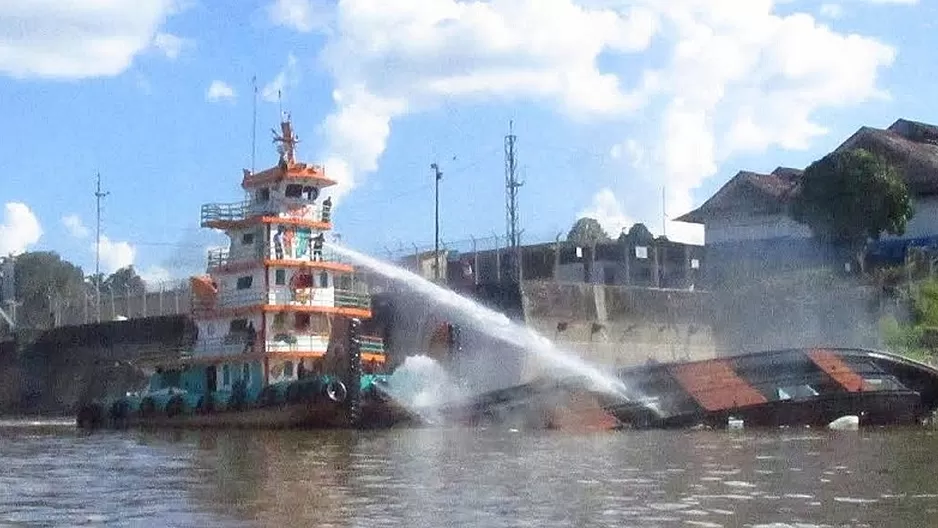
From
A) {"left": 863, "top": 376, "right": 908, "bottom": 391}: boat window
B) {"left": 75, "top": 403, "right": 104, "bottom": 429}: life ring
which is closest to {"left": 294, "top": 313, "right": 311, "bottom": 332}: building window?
{"left": 75, "top": 403, "right": 104, "bottom": 429}: life ring

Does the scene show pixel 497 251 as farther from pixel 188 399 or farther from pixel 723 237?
pixel 188 399

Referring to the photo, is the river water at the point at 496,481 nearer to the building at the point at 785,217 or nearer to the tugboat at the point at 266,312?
the tugboat at the point at 266,312

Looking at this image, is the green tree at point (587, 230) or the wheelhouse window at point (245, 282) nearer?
the wheelhouse window at point (245, 282)

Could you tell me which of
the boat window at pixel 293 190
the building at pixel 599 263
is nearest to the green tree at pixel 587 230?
the building at pixel 599 263

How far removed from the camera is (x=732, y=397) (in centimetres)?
3497

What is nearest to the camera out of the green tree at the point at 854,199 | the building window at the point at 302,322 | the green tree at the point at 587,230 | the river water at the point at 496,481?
the river water at the point at 496,481

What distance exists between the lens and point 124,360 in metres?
67.2

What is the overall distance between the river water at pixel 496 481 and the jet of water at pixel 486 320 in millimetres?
9676

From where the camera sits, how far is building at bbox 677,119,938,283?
198 ft

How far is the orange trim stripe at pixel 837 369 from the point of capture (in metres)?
35.7

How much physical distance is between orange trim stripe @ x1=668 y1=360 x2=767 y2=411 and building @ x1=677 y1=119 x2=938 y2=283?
76.8 feet

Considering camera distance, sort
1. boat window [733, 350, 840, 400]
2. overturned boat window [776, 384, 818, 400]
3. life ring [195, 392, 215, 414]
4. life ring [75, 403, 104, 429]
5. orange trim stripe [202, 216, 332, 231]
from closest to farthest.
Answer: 1. overturned boat window [776, 384, 818, 400]
2. boat window [733, 350, 840, 400]
3. life ring [195, 392, 215, 414]
4. orange trim stripe [202, 216, 332, 231]
5. life ring [75, 403, 104, 429]

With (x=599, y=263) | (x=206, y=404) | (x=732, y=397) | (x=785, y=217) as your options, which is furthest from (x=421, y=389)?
(x=599, y=263)

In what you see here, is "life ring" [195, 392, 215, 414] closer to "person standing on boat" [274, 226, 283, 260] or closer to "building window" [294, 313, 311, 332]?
"building window" [294, 313, 311, 332]
